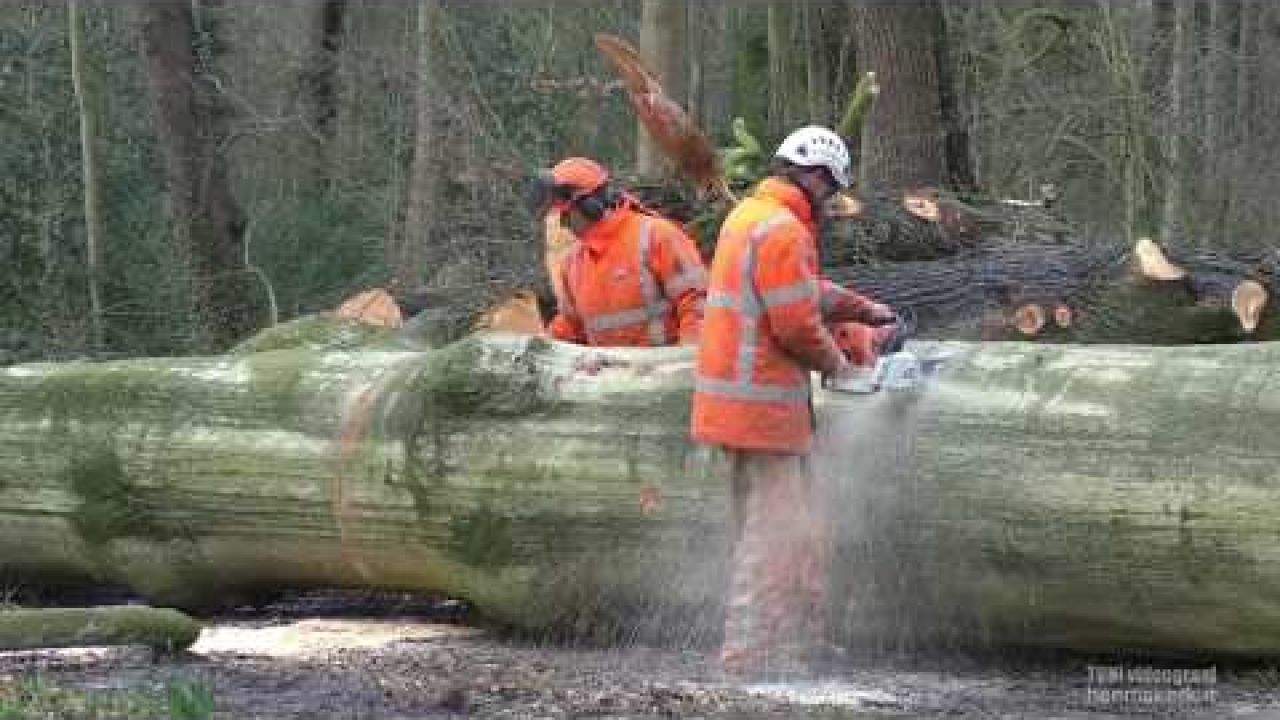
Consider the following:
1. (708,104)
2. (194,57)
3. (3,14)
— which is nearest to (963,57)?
(708,104)

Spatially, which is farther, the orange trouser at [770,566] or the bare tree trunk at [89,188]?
the bare tree trunk at [89,188]

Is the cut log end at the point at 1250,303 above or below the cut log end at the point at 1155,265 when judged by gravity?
below

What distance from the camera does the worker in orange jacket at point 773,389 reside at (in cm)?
596

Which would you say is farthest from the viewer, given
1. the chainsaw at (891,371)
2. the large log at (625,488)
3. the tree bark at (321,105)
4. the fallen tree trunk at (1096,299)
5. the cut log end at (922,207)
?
the tree bark at (321,105)

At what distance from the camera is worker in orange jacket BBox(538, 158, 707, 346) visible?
6.95m

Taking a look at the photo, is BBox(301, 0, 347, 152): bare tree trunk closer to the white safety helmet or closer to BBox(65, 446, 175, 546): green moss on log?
BBox(65, 446, 175, 546): green moss on log

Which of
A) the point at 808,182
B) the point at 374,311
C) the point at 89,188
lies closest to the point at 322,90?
the point at 89,188

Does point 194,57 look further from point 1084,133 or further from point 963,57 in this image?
point 1084,133

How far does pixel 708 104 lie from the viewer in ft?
59.5

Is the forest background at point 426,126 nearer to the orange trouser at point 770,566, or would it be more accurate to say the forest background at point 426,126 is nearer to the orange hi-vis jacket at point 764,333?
the orange hi-vis jacket at point 764,333

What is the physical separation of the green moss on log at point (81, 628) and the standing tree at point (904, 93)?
18.9 feet

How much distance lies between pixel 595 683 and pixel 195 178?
11239 millimetres

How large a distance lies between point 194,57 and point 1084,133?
7.95 m

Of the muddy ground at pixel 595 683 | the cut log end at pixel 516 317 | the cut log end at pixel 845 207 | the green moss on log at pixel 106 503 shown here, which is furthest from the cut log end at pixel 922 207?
the green moss on log at pixel 106 503
